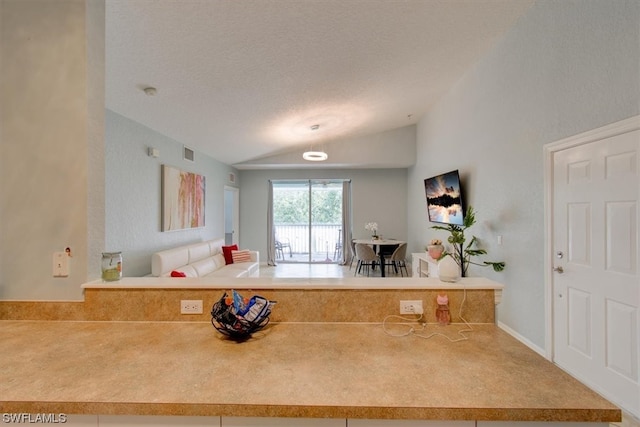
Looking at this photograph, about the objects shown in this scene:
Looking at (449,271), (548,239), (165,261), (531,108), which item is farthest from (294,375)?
(165,261)

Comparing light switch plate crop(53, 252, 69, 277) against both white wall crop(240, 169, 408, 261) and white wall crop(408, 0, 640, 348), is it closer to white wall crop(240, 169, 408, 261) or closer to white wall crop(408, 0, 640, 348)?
white wall crop(408, 0, 640, 348)

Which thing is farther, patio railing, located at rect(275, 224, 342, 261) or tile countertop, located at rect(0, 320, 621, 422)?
patio railing, located at rect(275, 224, 342, 261)

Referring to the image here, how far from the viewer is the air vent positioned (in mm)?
4684

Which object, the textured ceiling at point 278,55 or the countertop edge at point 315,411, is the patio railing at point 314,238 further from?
the countertop edge at point 315,411

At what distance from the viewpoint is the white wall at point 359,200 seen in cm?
732

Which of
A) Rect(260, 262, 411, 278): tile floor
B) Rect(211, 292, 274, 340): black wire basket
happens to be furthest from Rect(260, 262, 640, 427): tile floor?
Rect(211, 292, 274, 340): black wire basket

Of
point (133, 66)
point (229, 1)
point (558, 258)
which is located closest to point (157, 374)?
point (229, 1)

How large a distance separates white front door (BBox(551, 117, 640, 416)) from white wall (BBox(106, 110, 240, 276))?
4.23 meters

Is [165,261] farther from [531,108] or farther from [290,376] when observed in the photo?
[531,108]

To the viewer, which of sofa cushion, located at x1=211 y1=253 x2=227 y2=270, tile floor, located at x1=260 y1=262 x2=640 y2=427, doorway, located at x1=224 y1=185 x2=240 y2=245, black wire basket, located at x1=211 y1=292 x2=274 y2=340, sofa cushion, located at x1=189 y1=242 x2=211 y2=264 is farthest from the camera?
doorway, located at x1=224 y1=185 x2=240 y2=245

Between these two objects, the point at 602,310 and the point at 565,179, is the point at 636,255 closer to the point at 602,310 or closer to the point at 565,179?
the point at 602,310

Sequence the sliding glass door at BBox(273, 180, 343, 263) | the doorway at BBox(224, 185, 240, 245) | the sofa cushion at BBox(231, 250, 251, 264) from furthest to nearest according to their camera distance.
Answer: the sliding glass door at BBox(273, 180, 343, 263) < the doorway at BBox(224, 185, 240, 245) < the sofa cushion at BBox(231, 250, 251, 264)

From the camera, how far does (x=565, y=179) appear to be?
223 centimetres

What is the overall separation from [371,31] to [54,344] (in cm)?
296
